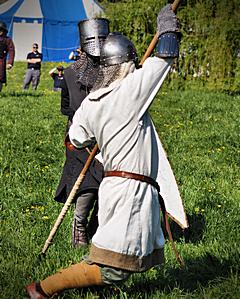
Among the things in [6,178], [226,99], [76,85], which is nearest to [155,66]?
[76,85]

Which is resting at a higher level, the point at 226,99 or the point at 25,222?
the point at 25,222

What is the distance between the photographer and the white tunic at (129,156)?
3467 mm

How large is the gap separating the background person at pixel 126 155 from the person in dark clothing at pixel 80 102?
3.89 feet

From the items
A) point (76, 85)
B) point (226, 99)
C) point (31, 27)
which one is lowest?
point (31, 27)

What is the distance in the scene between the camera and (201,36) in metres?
17.8

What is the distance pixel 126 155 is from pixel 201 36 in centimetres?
1477

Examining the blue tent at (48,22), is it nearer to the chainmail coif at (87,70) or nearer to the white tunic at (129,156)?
the chainmail coif at (87,70)

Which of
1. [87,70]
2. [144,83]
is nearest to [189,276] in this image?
[144,83]

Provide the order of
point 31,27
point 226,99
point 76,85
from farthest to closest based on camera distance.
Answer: point 31,27, point 226,99, point 76,85

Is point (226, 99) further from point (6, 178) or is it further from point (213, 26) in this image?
point (6, 178)

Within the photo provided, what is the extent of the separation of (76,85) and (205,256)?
5.43ft

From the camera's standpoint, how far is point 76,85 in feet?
16.3

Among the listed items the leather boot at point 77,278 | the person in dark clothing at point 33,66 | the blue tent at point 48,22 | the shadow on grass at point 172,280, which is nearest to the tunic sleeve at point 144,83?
the leather boot at point 77,278

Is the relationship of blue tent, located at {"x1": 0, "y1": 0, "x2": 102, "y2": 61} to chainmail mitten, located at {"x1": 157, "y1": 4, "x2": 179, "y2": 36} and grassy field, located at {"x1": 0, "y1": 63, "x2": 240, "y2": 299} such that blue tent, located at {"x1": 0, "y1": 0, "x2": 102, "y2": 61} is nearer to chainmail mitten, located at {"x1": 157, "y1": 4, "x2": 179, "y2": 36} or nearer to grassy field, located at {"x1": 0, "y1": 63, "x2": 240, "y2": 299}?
grassy field, located at {"x1": 0, "y1": 63, "x2": 240, "y2": 299}
